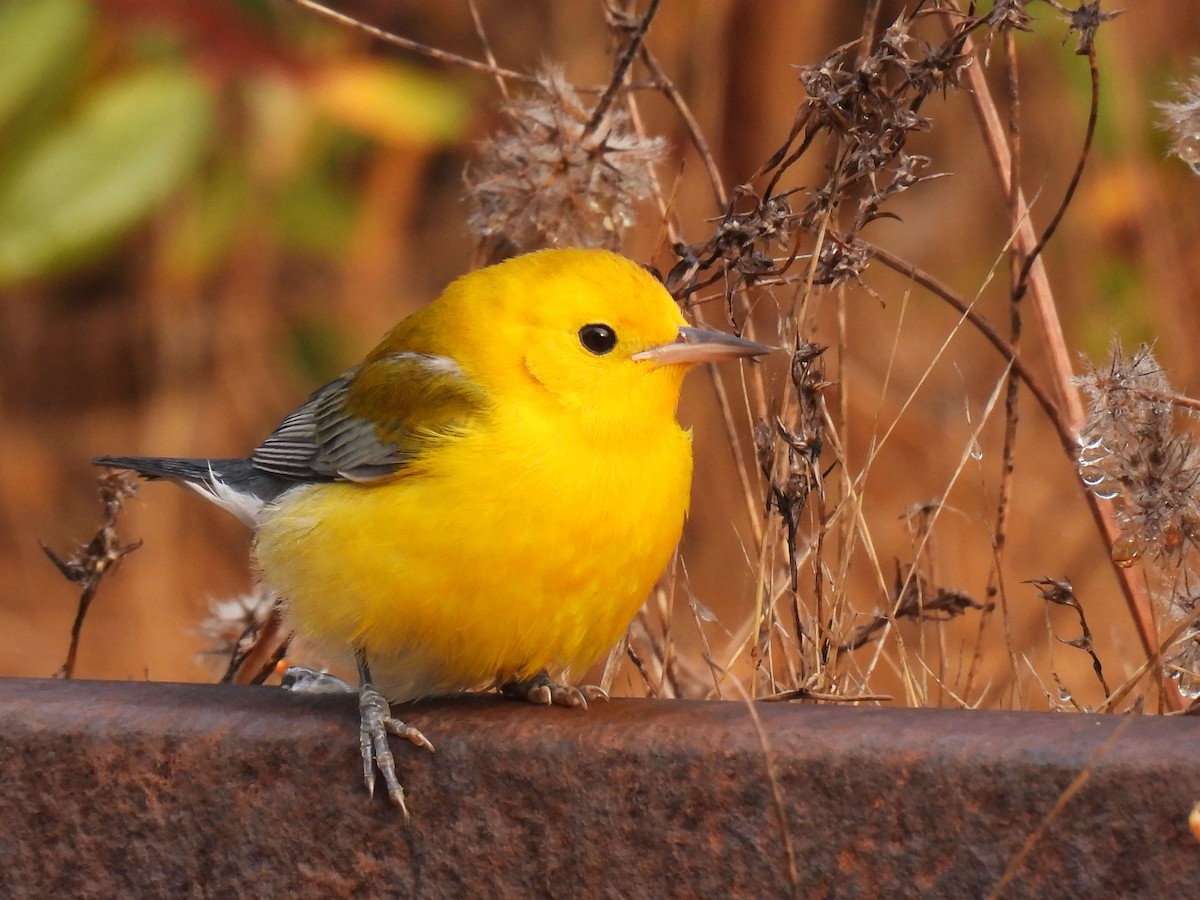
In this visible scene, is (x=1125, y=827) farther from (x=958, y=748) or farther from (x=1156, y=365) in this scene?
(x=1156, y=365)

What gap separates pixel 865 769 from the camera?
2100 mm

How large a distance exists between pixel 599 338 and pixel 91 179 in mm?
2935

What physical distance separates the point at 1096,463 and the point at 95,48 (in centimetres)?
414

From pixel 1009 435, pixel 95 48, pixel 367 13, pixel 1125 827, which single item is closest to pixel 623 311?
pixel 1009 435

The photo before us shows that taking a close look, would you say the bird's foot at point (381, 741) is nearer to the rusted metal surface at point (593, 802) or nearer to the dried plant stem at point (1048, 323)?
the rusted metal surface at point (593, 802)

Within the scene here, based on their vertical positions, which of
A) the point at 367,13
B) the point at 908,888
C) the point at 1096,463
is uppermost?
the point at 367,13

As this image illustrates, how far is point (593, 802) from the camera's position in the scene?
7.28 ft

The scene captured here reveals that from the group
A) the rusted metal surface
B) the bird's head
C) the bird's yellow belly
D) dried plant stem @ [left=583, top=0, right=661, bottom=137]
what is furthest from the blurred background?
the rusted metal surface

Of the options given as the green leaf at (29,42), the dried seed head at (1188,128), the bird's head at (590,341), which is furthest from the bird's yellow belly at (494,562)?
the green leaf at (29,42)

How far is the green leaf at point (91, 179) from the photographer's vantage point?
5.13 m

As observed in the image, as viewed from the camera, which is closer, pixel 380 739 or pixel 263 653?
pixel 380 739

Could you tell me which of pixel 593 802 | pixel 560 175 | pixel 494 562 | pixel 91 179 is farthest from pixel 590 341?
pixel 91 179

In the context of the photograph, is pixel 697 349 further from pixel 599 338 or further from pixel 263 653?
pixel 263 653

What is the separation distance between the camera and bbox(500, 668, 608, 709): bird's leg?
2.62 m
